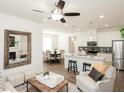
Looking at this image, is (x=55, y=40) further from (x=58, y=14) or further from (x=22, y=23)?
(x=58, y=14)

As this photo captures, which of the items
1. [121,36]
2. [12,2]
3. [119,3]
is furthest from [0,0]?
[121,36]

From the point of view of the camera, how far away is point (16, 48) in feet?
13.4

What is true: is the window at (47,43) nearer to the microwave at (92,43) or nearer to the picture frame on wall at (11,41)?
the microwave at (92,43)

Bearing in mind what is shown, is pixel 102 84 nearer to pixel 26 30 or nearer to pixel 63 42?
pixel 26 30

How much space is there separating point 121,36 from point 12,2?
5.91m

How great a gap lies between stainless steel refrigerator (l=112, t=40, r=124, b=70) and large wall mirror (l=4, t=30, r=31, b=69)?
15.9ft

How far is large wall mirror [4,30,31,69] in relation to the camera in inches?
145

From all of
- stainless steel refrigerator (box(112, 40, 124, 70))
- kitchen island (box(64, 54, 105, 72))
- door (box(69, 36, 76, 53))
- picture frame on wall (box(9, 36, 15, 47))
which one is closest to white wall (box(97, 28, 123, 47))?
stainless steel refrigerator (box(112, 40, 124, 70))

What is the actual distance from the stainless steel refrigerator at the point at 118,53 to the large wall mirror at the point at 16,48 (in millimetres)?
4855

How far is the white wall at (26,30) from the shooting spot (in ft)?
11.8

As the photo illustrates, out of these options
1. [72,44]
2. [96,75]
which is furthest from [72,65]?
[72,44]

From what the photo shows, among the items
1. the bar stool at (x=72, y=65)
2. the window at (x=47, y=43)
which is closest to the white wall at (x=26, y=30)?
the bar stool at (x=72, y=65)

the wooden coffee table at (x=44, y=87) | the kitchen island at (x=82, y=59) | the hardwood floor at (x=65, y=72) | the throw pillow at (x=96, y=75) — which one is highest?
the kitchen island at (x=82, y=59)

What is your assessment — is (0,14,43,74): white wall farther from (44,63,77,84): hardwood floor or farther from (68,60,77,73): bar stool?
(68,60,77,73): bar stool
